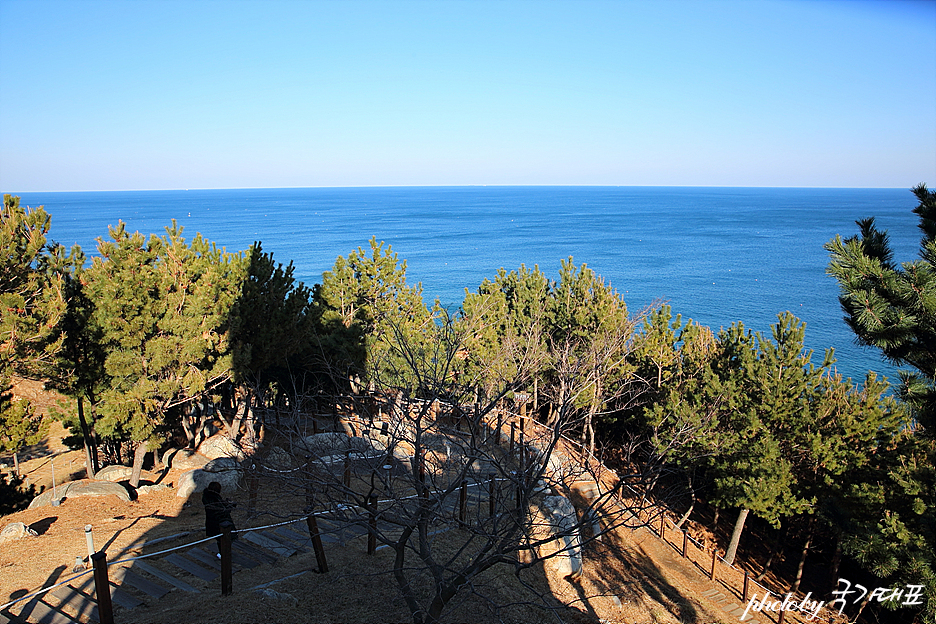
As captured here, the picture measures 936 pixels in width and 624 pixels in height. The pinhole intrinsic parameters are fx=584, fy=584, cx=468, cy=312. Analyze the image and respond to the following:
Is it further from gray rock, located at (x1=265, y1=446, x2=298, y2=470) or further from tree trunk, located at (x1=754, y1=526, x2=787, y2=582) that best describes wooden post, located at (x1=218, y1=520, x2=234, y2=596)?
tree trunk, located at (x1=754, y1=526, x2=787, y2=582)

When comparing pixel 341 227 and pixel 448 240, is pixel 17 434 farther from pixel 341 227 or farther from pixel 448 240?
pixel 341 227

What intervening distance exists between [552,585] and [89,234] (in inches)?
4775

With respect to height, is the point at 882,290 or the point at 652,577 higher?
the point at 882,290

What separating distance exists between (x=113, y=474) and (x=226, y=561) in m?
9.32

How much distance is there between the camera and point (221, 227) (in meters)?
127

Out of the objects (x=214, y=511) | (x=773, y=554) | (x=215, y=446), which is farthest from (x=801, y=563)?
(x=215, y=446)

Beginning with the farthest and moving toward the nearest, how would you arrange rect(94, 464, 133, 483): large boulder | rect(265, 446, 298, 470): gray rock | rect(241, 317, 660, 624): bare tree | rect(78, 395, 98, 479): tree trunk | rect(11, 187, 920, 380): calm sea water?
rect(11, 187, 920, 380): calm sea water, rect(94, 464, 133, 483): large boulder, rect(78, 395, 98, 479): tree trunk, rect(265, 446, 298, 470): gray rock, rect(241, 317, 660, 624): bare tree

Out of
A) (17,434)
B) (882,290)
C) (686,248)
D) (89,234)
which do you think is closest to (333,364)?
(17,434)

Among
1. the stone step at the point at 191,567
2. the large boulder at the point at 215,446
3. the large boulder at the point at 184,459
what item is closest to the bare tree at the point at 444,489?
the stone step at the point at 191,567

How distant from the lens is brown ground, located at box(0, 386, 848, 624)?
6.82 m

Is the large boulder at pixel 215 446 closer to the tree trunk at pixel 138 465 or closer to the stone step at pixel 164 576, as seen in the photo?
the tree trunk at pixel 138 465

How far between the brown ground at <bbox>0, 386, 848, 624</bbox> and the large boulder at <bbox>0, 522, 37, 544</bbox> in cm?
20

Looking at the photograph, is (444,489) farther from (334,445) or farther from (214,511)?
(214,511)

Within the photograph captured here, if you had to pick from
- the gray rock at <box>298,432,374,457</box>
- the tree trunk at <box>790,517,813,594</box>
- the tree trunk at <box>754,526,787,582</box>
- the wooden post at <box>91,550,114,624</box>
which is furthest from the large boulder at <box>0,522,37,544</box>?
the tree trunk at <box>790,517,813,594</box>
